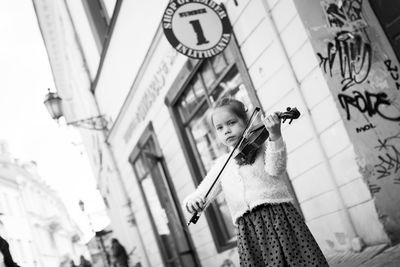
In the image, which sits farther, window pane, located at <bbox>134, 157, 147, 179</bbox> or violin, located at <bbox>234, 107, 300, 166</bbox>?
window pane, located at <bbox>134, 157, 147, 179</bbox>

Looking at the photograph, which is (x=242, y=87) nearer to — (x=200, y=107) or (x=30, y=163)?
(x=200, y=107)

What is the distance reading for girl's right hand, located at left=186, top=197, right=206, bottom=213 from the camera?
2.61 metres

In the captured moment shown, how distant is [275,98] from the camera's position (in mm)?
5473

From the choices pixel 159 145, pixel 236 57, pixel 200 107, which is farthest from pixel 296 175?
pixel 159 145

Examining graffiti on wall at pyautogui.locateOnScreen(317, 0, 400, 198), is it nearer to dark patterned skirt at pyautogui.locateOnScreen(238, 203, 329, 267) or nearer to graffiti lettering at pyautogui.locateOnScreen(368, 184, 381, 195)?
graffiti lettering at pyautogui.locateOnScreen(368, 184, 381, 195)

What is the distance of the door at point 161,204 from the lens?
9484 millimetres

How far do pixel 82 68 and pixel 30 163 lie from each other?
3813 centimetres

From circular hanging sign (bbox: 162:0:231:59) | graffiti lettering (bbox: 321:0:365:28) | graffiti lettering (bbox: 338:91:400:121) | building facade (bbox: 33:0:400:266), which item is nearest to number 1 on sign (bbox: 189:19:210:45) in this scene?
circular hanging sign (bbox: 162:0:231:59)

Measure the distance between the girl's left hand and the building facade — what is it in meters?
2.27

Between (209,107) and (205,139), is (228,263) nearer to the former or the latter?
(205,139)

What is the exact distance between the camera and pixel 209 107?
706cm

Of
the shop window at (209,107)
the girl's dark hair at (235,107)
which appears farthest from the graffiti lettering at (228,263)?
the girl's dark hair at (235,107)

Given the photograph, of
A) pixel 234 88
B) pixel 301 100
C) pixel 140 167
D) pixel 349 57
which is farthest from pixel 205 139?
pixel 140 167

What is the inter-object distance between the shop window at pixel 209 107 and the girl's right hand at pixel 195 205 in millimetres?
3314
